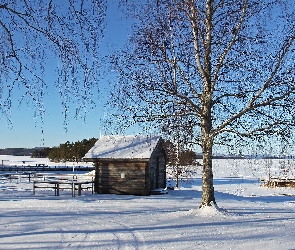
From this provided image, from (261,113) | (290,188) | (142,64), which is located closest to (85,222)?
(142,64)

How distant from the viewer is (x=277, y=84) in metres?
13.5

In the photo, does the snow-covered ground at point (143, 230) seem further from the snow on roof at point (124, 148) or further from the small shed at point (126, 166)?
the snow on roof at point (124, 148)

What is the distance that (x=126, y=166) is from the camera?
2673 centimetres

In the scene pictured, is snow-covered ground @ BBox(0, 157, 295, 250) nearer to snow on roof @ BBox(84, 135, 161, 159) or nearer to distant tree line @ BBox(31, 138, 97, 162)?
snow on roof @ BBox(84, 135, 161, 159)

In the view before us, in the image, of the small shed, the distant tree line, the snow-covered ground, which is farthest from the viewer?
the distant tree line

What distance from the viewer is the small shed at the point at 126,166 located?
26.2 m

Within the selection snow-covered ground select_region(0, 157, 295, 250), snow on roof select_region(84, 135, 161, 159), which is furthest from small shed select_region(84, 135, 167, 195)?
snow-covered ground select_region(0, 157, 295, 250)

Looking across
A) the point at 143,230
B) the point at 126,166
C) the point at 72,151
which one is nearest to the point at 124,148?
the point at 126,166

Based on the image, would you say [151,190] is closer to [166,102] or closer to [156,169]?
[156,169]

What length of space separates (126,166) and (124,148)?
138 cm

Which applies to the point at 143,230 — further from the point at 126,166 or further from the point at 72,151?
the point at 72,151

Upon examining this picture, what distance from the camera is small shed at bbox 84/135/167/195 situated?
26219 millimetres

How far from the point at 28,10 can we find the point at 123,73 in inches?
303

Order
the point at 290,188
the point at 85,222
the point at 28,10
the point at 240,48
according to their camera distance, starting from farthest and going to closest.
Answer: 1. the point at 290,188
2. the point at 240,48
3. the point at 85,222
4. the point at 28,10
